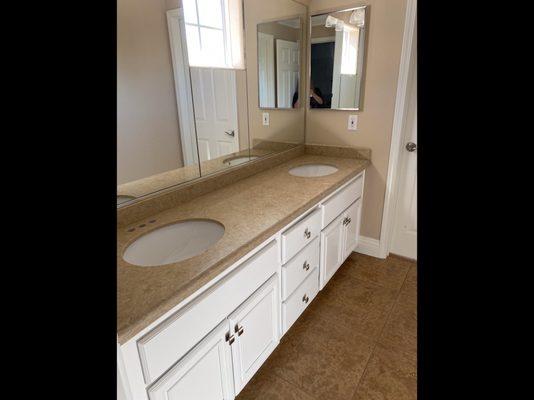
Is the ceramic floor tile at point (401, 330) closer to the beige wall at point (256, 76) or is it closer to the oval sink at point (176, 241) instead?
the oval sink at point (176, 241)

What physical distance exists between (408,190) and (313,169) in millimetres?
734

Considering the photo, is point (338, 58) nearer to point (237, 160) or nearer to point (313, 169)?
point (313, 169)

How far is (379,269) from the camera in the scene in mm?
2348

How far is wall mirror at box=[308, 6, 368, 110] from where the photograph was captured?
2.08 m

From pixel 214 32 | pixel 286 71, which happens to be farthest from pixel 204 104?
pixel 286 71

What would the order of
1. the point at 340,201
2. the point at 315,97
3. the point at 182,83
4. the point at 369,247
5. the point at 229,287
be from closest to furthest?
the point at 229,287 < the point at 182,83 < the point at 340,201 < the point at 315,97 < the point at 369,247

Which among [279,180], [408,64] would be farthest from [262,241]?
[408,64]

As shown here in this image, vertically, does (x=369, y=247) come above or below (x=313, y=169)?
below

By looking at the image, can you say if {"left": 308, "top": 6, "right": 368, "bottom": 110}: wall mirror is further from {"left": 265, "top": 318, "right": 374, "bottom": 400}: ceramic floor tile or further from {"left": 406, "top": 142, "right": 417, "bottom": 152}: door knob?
{"left": 265, "top": 318, "right": 374, "bottom": 400}: ceramic floor tile

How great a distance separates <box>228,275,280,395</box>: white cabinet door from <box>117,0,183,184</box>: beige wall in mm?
696

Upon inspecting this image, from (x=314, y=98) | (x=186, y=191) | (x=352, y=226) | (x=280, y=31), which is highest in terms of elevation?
(x=280, y=31)

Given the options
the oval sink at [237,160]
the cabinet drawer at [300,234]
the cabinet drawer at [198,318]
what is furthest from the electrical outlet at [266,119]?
the cabinet drawer at [198,318]
